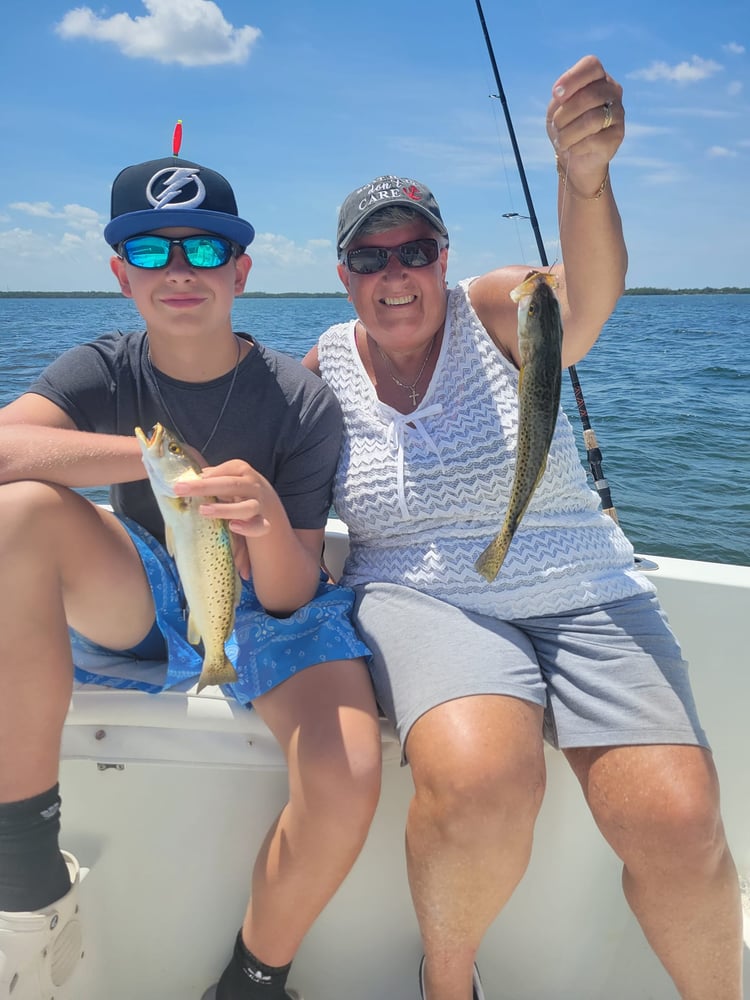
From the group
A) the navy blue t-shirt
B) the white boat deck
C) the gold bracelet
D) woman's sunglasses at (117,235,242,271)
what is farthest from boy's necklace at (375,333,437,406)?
the white boat deck

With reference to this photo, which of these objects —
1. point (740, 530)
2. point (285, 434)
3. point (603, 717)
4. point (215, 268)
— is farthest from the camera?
point (740, 530)

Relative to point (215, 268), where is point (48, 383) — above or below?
below

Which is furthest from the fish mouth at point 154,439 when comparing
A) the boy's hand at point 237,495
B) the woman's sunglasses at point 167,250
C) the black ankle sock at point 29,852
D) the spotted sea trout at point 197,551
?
the black ankle sock at point 29,852

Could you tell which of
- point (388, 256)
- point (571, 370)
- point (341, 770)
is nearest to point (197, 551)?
point (341, 770)

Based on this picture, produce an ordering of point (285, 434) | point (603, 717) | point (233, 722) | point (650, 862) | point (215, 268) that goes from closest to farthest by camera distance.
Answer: point (650, 862), point (603, 717), point (233, 722), point (215, 268), point (285, 434)

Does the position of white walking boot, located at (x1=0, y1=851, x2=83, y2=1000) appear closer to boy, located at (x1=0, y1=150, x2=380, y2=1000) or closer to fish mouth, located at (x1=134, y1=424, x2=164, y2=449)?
boy, located at (x1=0, y1=150, x2=380, y2=1000)

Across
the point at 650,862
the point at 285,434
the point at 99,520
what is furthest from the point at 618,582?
the point at 99,520

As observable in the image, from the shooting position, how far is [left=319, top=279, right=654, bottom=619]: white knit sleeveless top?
2502 mm

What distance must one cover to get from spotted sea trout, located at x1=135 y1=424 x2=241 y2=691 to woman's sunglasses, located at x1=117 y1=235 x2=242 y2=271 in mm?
739

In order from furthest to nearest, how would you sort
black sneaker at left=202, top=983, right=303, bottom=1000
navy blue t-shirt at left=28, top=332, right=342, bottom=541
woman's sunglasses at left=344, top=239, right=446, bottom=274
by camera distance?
navy blue t-shirt at left=28, top=332, right=342, bottom=541, woman's sunglasses at left=344, top=239, right=446, bottom=274, black sneaker at left=202, top=983, right=303, bottom=1000

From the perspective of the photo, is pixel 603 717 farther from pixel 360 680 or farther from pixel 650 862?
pixel 360 680

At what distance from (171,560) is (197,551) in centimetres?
60

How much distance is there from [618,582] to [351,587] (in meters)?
0.96

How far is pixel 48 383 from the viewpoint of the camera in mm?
2539
